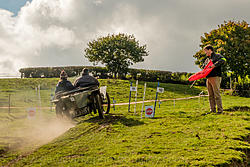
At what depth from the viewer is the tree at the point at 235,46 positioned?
95.5ft

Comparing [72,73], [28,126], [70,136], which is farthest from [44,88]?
[70,136]

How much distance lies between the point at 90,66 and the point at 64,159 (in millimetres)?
37792

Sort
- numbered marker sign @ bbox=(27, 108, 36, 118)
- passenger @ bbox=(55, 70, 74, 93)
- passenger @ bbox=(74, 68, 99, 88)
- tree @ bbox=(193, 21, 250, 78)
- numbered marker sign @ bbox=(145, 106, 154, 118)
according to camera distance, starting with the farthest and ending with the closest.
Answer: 1. tree @ bbox=(193, 21, 250, 78)
2. passenger @ bbox=(55, 70, 74, 93)
3. numbered marker sign @ bbox=(27, 108, 36, 118)
4. passenger @ bbox=(74, 68, 99, 88)
5. numbered marker sign @ bbox=(145, 106, 154, 118)

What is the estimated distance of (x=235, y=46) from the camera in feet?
96.2

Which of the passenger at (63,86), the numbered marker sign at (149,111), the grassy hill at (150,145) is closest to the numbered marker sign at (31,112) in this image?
the passenger at (63,86)

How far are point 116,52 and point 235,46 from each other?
18880 mm

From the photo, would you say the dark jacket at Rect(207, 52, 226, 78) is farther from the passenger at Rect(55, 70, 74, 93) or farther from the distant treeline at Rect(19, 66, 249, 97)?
the distant treeline at Rect(19, 66, 249, 97)

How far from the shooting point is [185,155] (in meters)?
5.50

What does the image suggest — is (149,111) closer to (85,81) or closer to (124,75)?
(85,81)

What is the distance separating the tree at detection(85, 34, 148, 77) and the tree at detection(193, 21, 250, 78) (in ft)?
45.0

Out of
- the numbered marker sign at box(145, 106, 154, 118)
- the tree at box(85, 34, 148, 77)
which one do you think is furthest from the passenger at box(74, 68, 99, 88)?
the tree at box(85, 34, 148, 77)

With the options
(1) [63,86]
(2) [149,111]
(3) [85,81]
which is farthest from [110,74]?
(2) [149,111]

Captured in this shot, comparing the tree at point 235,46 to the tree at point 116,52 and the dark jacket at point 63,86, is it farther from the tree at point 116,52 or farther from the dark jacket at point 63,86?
the dark jacket at point 63,86

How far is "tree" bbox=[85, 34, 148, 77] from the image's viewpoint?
40.7 metres
